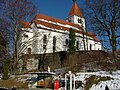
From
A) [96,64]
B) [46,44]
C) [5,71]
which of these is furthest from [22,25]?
[46,44]

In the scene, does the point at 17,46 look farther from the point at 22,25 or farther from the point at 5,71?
the point at 5,71

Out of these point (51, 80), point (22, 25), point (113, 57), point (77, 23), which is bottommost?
point (51, 80)

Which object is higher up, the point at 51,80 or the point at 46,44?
the point at 46,44

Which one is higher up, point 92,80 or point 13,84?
point 92,80

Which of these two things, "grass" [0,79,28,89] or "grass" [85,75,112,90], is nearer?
"grass" [85,75,112,90]

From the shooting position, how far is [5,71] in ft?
80.8

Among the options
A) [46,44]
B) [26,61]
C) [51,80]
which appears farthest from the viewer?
[46,44]

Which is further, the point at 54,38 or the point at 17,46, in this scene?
the point at 54,38

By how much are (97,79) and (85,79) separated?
3.94 ft

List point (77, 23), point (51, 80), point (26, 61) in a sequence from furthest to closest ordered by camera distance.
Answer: point (77, 23) → point (26, 61) → point (51, 80)

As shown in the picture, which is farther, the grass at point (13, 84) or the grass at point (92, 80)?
the grass at point (13, 84)

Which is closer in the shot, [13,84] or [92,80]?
[92,80]

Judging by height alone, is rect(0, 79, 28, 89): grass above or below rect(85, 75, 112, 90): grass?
below

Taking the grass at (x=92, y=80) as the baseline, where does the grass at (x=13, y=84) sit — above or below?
below
